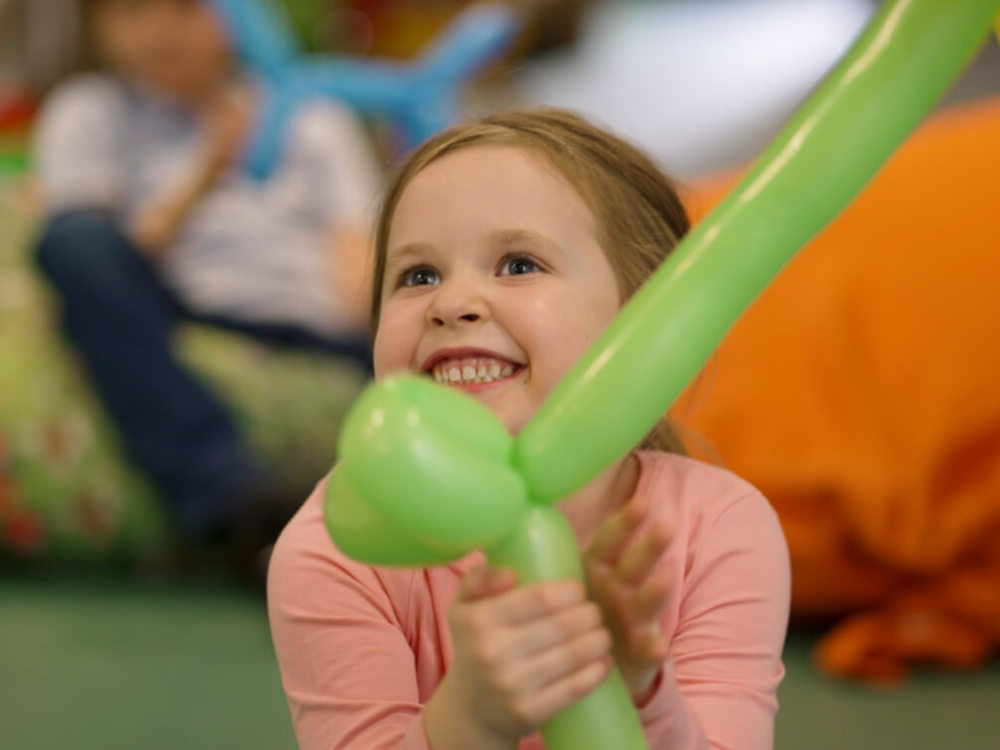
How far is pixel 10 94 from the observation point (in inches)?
109

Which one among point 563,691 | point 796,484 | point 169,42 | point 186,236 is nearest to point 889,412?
point 796,484

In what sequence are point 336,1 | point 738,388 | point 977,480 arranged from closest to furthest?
point 977,480
point 738,388
point 336,1

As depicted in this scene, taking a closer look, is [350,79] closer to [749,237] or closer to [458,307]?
[458,307]

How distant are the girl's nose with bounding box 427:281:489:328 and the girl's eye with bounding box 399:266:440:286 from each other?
4cm

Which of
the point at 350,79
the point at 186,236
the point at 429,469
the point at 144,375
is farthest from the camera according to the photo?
the point at 350,79

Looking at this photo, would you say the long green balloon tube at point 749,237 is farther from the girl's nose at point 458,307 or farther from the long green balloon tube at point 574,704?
the girl's nose at point 458,307

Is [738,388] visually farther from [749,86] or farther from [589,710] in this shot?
[749,86]

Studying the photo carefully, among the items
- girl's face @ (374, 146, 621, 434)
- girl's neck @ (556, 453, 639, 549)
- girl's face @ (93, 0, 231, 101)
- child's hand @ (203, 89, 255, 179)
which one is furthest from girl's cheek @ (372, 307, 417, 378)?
girl's face @ (93, 0, 231, 101)

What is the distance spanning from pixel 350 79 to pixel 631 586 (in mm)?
1461

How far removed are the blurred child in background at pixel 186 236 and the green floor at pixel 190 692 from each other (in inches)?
6.2

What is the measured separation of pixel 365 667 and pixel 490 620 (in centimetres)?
17

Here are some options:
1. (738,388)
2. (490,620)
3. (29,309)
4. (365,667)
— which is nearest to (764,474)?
(738,388)

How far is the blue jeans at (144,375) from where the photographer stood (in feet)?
4.23

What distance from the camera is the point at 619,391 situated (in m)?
0.44
